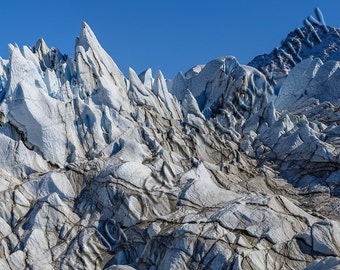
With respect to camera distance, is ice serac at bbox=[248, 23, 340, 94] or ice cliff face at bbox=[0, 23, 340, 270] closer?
ice cliff face at bbox=[0, 23, 340, 270]

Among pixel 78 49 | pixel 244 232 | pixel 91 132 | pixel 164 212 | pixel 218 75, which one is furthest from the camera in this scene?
pixel 218 75

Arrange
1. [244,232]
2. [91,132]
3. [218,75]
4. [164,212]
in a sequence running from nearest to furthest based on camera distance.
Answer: [244,232] < [164,212] < [91,132] < [218,75]

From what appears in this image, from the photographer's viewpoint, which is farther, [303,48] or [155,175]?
[303,48]

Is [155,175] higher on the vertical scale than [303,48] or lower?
lower

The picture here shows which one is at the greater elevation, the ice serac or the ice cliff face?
the ice serac

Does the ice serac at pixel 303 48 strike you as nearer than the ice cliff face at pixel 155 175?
No

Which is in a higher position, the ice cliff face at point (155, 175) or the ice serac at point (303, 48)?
the ice serac at point (303, 48)

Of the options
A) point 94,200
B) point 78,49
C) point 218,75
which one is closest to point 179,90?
point 218,75

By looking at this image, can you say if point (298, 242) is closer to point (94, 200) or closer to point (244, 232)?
point (244, 232)
